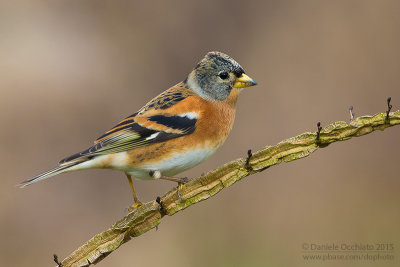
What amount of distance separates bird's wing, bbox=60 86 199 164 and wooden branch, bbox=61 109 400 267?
1.11m

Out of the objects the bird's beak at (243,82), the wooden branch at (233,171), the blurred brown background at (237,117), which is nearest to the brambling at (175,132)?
the bird's beak at (243,82)

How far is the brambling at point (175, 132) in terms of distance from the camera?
4.40m

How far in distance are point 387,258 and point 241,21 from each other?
447cm

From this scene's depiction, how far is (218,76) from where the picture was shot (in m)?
4.88

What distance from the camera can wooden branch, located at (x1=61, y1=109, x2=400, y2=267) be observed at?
3.26 m

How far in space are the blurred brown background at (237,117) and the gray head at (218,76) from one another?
3164 mm

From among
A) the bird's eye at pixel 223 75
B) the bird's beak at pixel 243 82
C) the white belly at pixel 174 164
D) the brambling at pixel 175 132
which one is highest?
the bird's eye at pixel 223 75

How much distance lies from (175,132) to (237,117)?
440cm

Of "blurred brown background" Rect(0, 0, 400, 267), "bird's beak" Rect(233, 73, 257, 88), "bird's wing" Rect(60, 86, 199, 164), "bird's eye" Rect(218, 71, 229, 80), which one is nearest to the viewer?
"bird's wing" Rect(60, 86, 199, 164)

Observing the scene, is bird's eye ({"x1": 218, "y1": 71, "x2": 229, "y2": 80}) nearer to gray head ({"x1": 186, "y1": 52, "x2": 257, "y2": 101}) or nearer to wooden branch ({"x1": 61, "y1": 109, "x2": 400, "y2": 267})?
gray head ({"x1": 186, "y1": 52, "x2": 257, "y2": 101})

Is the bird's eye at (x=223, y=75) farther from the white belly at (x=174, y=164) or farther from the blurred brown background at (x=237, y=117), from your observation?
the blurred brown background at (x=237, y=117)

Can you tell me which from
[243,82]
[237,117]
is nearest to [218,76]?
[243,82]

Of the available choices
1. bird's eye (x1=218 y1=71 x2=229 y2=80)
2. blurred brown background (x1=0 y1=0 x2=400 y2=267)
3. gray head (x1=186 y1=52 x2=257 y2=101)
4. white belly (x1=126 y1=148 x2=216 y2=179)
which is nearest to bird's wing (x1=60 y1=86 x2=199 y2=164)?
white belly (x1=126 y1=148 x2=216 y2=179)

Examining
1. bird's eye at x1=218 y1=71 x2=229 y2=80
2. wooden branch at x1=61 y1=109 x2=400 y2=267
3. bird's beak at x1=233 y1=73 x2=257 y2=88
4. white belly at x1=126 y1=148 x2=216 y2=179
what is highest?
bird's eye at x1=218 y1=71 x2=229 y2=80
